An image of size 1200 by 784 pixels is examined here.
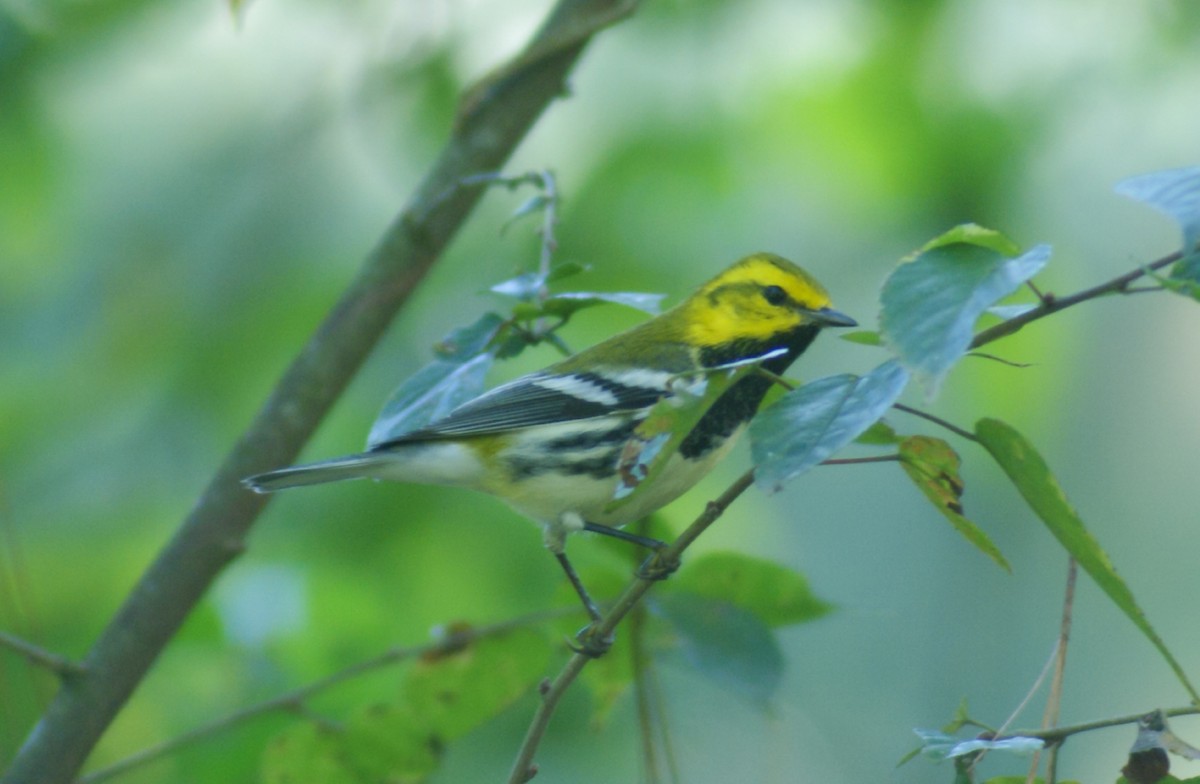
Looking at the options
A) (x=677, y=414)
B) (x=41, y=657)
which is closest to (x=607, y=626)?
(x=677, y=414)

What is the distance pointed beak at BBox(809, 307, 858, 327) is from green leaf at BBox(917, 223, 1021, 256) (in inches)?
47.0

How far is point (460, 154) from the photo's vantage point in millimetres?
2242

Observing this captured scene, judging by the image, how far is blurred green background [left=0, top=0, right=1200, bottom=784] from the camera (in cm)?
272

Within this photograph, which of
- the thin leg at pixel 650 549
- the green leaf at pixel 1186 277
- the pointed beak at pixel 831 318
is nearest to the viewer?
the green leaf at pixel 1186 277

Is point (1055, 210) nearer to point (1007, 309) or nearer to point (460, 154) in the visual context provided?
point (460, 154)

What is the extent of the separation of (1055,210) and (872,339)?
2211mm

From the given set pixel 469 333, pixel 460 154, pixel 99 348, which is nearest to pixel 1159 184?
pixel 469 333

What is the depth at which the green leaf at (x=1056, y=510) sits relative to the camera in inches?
39.5

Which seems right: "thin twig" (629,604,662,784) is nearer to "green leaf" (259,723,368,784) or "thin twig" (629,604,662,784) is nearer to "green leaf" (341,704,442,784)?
"green leaf" (341,704,442,784)

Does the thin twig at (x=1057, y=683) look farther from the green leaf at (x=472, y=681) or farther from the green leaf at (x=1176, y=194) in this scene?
the green leaf at (x=472, y=681)

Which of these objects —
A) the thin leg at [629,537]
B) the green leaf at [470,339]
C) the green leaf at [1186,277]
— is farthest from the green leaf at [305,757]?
the green leaf at [1186,277]

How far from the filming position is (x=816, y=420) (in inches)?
40.8

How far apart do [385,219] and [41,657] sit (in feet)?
5.60

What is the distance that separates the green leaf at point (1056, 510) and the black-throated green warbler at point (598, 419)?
83 cm
